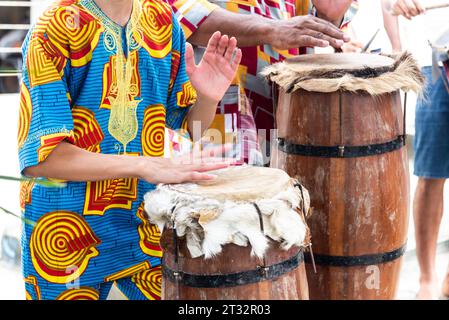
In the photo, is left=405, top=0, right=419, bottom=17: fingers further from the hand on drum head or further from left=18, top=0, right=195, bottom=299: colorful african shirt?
the hand on drum head

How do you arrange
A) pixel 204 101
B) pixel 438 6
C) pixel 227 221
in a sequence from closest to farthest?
pixel 227 221
pixel 204 101
pixel 438 6

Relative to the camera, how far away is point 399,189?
2.42 metres

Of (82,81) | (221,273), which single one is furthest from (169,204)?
(82,81)

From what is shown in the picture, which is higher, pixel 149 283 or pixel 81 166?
pixel 81 166

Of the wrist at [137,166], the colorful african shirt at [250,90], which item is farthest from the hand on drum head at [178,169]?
the colorful african shirt at [250,90]

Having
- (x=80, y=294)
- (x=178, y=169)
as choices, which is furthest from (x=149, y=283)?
(x=178, y=169)

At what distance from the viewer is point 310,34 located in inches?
98.0

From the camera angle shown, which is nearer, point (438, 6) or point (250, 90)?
point (250, 90)

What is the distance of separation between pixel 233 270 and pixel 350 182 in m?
0.74

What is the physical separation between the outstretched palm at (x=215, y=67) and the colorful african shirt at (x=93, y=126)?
0.08 m

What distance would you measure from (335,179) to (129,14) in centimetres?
83

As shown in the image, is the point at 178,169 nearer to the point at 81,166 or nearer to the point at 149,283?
the point at 81,166

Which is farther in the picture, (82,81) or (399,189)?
(399,189)
